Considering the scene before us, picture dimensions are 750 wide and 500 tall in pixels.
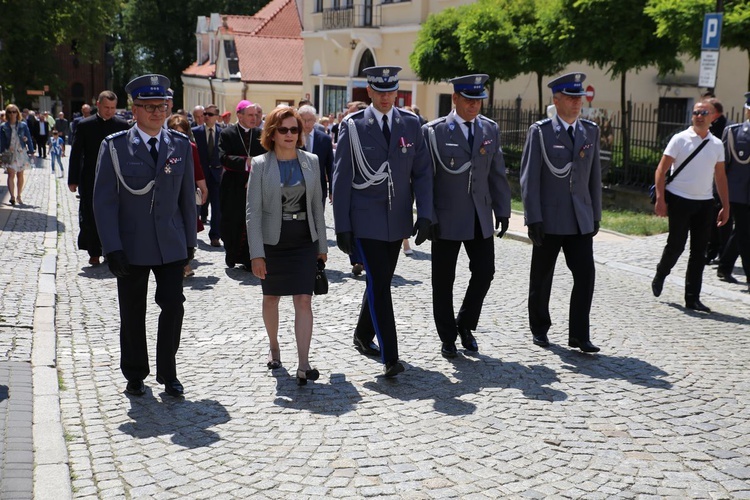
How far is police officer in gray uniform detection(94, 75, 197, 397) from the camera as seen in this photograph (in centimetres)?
609

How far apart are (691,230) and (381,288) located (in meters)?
3.94

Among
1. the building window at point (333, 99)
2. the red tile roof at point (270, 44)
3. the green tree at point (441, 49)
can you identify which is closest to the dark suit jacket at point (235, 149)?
the green tree at point (441, 49)

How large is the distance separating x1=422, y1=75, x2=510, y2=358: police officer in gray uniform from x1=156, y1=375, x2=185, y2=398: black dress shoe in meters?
1.97

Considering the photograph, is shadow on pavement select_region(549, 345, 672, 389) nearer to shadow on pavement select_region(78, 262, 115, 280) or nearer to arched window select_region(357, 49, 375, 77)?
shadow on pavement select_region(78, 262, 115, 280)

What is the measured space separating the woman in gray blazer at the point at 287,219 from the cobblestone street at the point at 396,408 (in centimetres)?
60

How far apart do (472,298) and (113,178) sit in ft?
9.00

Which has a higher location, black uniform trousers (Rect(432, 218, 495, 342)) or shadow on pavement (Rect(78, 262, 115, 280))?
black uniform trousers (Rect(432, 218, 495, 342))

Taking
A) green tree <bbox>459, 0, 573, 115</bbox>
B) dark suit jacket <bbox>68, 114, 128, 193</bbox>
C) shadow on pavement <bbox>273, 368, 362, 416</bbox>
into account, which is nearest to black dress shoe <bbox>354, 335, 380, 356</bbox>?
shadow on pavement <bbox>273, 368, 362, 416</bbox>

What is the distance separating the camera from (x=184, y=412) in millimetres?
5992

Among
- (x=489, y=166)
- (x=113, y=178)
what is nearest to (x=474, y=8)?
(x=489, y=166)

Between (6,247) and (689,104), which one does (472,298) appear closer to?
(6,247)

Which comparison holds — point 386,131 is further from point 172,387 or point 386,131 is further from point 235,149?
point 235,149

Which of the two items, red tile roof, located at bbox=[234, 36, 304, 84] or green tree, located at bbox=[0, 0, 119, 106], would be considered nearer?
green tree, located at bbox=[0, 0, 119, 106]

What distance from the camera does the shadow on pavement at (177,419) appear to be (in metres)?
5.54
